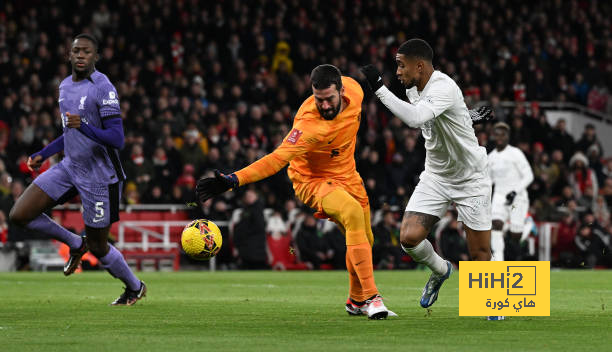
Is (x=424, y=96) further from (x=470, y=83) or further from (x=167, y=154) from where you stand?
(x=470, y=83)

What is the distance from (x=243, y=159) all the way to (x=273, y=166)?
43.3 feet

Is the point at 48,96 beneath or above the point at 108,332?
above

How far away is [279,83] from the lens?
25.2 m

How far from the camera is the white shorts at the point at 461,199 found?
9.11m

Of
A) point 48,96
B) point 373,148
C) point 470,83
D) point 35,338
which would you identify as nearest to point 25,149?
point 48,96

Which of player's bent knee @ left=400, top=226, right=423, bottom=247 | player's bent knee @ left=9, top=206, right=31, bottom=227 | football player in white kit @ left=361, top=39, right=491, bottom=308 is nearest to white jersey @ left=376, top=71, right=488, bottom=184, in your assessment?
football player in white kit @ left=361, top=39, right=491, bottom=308

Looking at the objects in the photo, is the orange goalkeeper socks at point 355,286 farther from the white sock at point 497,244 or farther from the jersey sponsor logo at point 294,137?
the white sock at point 497,244

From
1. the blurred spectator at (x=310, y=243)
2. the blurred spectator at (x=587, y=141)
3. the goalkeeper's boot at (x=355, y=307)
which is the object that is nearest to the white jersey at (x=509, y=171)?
the blurred spectator at (x=310, y=243)

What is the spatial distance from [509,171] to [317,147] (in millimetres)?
8370

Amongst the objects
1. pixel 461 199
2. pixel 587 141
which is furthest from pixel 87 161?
pixel 587 141

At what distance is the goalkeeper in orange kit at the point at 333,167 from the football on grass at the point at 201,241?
0.86 m

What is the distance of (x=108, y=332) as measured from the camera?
7.91 metres

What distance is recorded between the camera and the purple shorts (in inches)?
399

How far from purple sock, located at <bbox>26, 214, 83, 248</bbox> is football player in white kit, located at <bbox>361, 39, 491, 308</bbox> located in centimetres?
334
